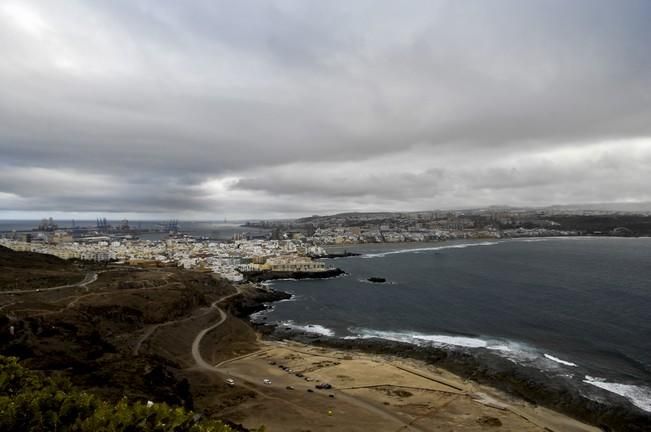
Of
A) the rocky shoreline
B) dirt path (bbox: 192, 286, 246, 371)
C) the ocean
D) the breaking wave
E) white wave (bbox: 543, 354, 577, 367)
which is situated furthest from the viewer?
the breaking wave

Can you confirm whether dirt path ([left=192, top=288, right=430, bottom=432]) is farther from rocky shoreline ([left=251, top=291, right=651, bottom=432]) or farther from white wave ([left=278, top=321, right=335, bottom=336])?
white wave ([left=278, top=321, right=335, bottom=336])

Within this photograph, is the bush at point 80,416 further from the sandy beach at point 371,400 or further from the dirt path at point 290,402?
the dirt path at point 290,402

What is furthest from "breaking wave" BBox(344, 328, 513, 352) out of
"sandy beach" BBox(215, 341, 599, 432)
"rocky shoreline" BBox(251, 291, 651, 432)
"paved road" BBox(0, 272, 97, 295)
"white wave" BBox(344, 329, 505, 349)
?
"paved road" BBox(0, 272, 97, 295)


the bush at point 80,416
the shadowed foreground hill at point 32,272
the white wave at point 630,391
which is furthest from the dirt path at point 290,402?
the shadowed foreground hill at point 32,272

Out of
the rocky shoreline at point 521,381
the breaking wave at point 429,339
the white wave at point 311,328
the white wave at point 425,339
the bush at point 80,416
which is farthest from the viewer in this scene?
the white wave at point 311,328

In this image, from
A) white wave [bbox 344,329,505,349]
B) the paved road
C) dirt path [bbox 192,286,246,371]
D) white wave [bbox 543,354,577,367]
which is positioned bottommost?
white wave [bbox 344,329,505,349]

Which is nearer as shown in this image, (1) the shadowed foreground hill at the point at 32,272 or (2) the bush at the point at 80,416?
(2) the bush at the point at 80,416
